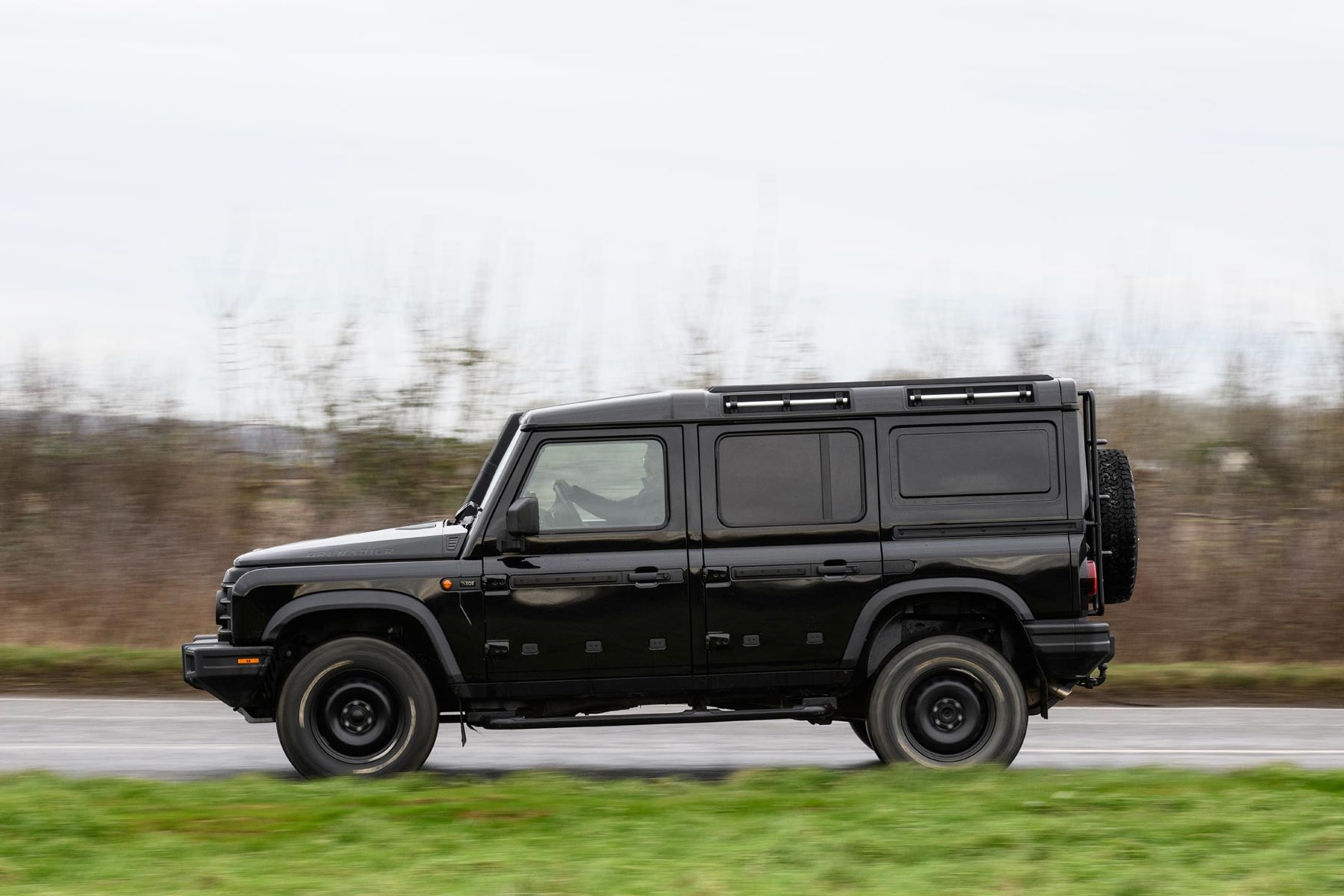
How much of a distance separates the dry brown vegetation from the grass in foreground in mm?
8605

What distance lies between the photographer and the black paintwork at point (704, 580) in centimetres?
823

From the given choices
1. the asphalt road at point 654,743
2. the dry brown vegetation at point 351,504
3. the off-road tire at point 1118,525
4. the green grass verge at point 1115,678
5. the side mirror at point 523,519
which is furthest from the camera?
the dry brown vegetation at point 351,504

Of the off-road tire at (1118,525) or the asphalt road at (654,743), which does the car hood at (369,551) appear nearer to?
the asphalt road at (654,743)

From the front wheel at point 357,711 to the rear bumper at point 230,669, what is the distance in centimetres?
17

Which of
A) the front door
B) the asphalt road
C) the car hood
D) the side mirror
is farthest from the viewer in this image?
the asphalt road

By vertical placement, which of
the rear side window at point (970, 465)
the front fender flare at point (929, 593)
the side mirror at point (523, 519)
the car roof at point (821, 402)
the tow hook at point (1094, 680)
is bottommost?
the tow hook at point (1094, 680)

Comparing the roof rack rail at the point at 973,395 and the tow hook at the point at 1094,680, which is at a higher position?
the roof rack rail at the point at 973,395

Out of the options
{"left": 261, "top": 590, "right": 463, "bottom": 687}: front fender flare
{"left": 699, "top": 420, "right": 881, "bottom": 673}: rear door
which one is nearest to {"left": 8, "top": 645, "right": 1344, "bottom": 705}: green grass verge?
{"left": 699, "top": 420, "right": 881, "bottom": 673}: rear door

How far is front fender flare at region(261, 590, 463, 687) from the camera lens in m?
8.23

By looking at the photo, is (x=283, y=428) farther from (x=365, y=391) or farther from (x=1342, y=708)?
(x=1342, y=708)

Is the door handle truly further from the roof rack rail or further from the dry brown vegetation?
the dry brown vegetation

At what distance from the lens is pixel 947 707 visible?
842 cm

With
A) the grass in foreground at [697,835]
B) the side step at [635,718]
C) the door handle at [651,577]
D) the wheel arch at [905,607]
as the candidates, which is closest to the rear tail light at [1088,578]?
the wheel arch at [905,607]

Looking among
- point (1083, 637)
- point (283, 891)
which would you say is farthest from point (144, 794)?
point (1083, 637)
